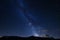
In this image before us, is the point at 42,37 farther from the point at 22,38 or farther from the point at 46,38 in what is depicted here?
the point at 22,38

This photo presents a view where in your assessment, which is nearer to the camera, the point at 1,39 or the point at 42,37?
the point at 1,39

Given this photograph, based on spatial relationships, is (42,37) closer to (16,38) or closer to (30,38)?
(30,38)

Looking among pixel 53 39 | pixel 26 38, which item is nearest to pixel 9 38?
pixel 26 38

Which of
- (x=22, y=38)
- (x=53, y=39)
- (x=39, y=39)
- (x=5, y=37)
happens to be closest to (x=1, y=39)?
(x=5, y=37)

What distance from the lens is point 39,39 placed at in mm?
84000

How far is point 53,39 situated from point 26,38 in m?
13.8

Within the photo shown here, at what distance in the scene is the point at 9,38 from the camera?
82438mm

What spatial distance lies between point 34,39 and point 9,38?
12.3 m

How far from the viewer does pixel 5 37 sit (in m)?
81.8

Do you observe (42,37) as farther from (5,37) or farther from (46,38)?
(5,37)

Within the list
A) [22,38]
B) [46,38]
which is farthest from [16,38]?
[46,38]

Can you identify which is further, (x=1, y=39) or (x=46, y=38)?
(x=46, y=38)

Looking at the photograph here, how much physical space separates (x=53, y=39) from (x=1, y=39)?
1032 inches

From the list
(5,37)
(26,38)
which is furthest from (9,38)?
(26,38)
